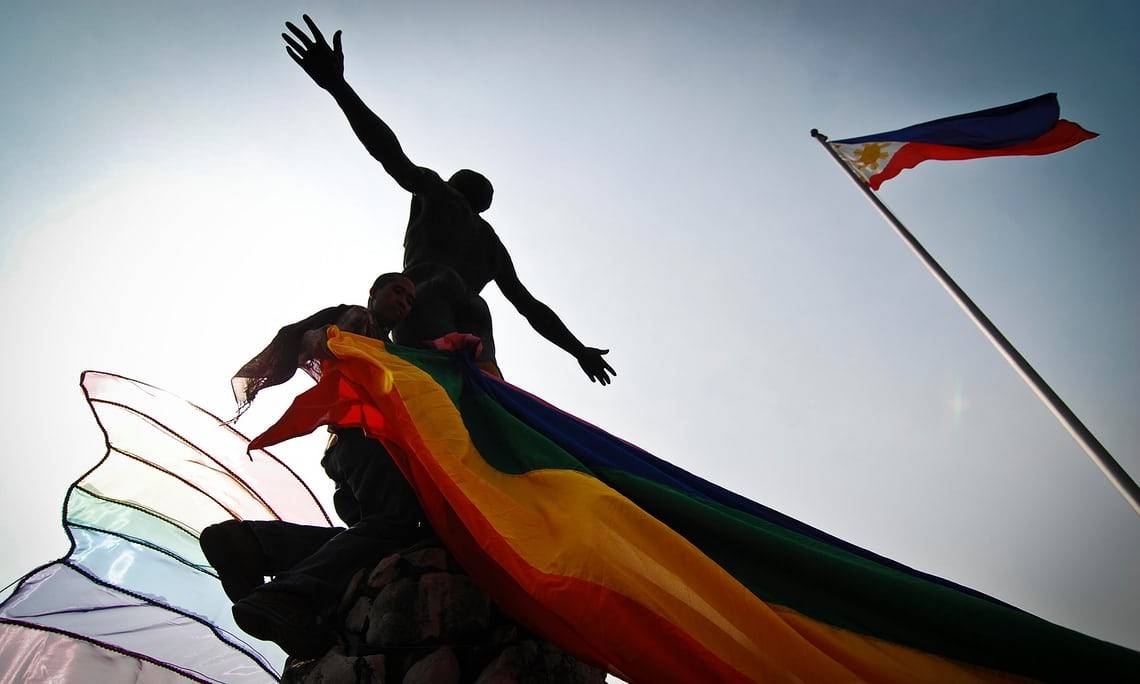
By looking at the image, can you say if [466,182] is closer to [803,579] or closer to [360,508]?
[360,508]

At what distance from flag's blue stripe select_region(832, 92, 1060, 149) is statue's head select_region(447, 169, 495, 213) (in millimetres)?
5009

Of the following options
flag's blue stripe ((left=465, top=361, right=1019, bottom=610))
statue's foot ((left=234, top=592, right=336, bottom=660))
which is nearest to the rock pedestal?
statue's foot ((left=234, top=592, right=336, bottom=660))

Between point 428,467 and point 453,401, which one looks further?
point 453,401

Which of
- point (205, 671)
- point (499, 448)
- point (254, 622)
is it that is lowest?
point (205, 671)

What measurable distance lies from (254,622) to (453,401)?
107cm

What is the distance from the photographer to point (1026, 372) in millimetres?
4523

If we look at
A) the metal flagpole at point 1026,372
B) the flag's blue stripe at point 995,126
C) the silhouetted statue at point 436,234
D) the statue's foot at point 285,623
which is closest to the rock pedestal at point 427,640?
the statue's foot at point 285,623

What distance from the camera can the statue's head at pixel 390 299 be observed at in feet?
10.1

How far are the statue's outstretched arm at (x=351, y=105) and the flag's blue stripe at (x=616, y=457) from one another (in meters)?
1.47

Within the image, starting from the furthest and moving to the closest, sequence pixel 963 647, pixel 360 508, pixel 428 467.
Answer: pixel 360 508 → pixel 428 467 → pixel 963 647

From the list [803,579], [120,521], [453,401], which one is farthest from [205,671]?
[803,579]

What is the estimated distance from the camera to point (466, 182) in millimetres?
4379

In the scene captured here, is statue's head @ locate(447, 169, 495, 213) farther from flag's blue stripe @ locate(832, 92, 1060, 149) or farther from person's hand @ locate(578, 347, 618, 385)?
flag's blue stripe @ locate(832, 92, 1060, 149)

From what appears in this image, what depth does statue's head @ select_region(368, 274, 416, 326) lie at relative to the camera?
3.09 metres
